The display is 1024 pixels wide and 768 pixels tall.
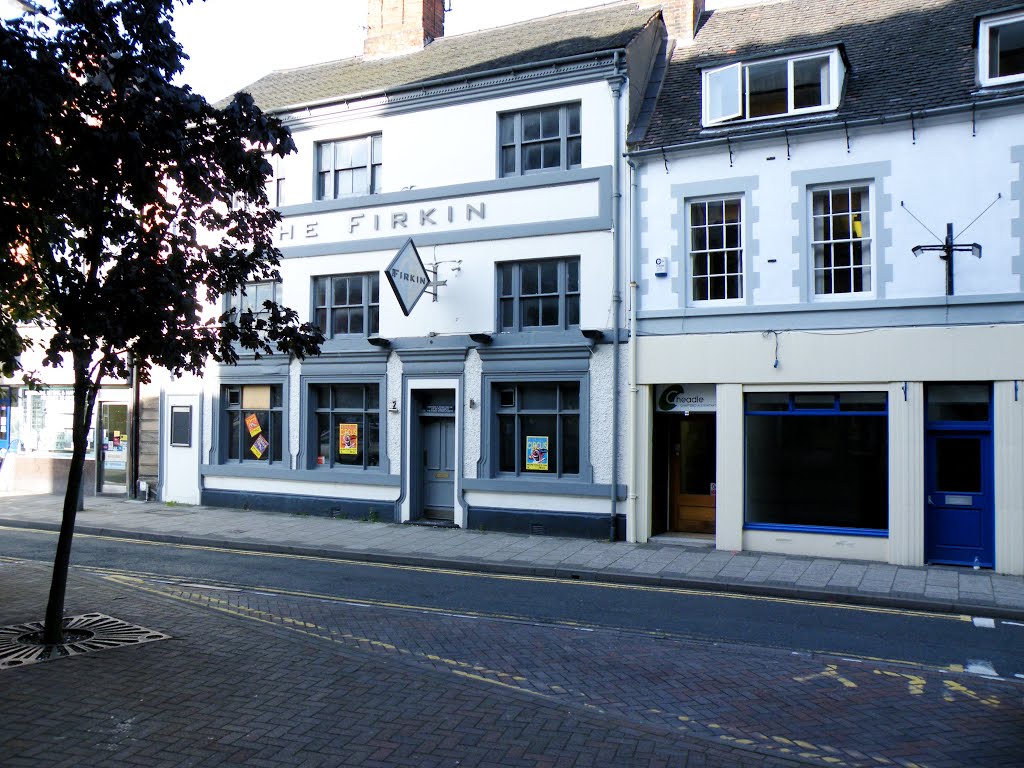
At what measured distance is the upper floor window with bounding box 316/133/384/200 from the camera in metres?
18.9

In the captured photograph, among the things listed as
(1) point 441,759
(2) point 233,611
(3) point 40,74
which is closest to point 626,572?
(2) point 233,611

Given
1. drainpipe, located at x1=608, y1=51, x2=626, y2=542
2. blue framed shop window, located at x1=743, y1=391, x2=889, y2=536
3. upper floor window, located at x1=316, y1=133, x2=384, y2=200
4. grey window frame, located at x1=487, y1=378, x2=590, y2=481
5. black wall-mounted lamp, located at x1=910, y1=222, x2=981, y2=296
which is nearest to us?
black wall-mounted lamp, located at x1=910, y1=222, x2=981, y2=296

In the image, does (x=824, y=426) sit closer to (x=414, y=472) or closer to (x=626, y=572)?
(x=626, y=572)

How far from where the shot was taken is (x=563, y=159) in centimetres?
1677

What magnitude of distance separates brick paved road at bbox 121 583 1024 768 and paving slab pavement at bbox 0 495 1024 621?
3.25 m

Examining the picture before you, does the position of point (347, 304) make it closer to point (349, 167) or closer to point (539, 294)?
point (349, 167)

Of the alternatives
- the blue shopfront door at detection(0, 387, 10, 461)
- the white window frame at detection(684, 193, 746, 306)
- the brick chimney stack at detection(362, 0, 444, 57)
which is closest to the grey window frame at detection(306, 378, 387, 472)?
the white window frame at detection(684, 193, 746, 306)

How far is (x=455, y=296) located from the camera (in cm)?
1747

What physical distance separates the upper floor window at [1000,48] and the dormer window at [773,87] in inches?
84.9

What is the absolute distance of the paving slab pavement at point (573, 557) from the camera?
37.7 ft

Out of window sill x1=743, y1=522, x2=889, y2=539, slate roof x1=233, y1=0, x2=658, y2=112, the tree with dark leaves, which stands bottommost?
window sill x1=743, y1=522, x2=889, y2=539

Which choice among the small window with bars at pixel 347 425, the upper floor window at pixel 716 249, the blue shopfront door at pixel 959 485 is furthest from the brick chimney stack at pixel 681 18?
the small window with bars at pixel 347 425

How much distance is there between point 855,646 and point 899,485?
5527 millimetres

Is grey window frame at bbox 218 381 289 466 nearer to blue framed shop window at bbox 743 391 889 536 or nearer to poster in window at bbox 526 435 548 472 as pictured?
poster in window at bbox 526 435 548 472
